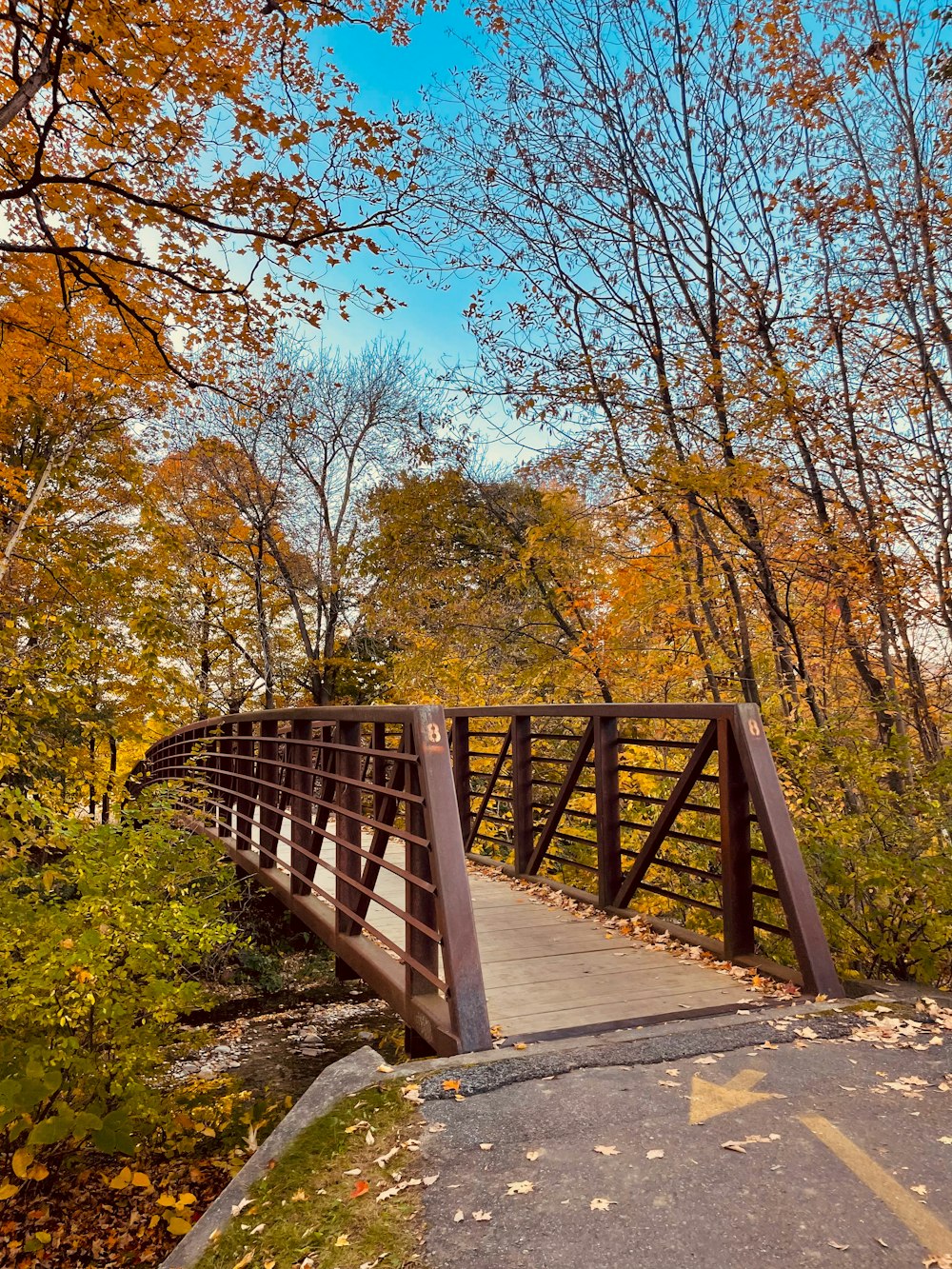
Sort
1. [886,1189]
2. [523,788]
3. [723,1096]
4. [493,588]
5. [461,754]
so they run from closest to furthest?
[886,1189], [723,1096], [523,788], [461,754], [493,588]

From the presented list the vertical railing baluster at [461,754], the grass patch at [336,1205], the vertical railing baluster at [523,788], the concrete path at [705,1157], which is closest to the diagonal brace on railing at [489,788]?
the vertical railing baluster at [461,754]

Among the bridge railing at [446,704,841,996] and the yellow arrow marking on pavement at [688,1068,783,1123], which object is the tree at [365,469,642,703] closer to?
the bridge railing at [446,704,841,996]

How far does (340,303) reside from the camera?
6469 millimetres

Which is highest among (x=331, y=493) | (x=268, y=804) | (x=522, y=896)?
(x=331, y=493)

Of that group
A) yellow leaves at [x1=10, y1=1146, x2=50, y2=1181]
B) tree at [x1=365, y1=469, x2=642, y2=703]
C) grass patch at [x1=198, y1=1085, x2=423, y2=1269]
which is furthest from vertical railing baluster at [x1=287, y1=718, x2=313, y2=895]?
tree at [x1=365, y1=469, x2=642, y2=703]

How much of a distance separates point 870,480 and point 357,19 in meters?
5.65

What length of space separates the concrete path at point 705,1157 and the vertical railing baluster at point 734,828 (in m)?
0.98

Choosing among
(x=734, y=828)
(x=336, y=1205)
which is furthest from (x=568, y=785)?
(x=336, y=1205)

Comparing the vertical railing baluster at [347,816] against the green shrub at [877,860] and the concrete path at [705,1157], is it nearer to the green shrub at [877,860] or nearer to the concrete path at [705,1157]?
the concrete path at [705,1157]

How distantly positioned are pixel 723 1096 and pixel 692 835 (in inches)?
96.1

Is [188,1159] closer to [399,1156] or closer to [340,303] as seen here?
[399,1156]

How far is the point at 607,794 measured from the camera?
202 inches

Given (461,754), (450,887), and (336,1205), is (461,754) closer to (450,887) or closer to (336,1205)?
(450,887)

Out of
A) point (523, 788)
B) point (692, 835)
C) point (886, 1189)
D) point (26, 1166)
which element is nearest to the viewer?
point (886, 1189)
